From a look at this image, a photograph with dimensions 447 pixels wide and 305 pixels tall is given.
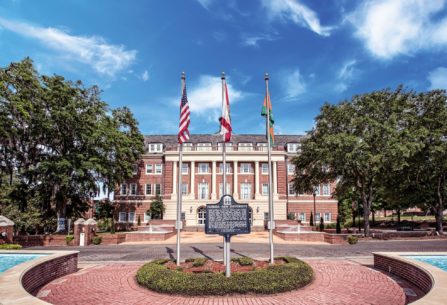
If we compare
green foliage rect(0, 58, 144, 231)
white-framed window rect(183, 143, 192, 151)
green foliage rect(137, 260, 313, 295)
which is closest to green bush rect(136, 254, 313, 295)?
green foliage rect(137, 260, 313, 295)

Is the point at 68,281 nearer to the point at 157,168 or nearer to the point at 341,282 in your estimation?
the point at 341,282

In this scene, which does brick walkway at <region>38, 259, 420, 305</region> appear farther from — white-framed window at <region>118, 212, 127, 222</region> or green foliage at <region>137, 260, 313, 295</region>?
white-framed window at <region>118, 212, 127, 222</region>

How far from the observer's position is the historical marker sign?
35.1 ft

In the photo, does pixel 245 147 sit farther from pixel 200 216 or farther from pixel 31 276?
pixel 31 276

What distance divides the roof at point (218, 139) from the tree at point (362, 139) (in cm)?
2477

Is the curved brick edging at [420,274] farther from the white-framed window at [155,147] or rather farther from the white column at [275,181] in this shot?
the white-framed window at [155,147]

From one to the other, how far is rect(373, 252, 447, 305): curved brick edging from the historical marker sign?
521 centimetres

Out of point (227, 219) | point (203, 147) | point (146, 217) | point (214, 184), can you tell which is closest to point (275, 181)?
point (214, 184)

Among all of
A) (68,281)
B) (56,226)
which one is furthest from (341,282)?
(56,226)

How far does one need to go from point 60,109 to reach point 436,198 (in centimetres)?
3834

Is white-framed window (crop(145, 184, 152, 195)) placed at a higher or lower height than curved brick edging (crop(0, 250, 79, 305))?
higher

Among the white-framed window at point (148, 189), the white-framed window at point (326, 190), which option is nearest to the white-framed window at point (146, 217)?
the white-framed window at point (148, 189)

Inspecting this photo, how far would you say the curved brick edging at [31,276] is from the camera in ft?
22.3

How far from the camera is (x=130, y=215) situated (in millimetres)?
52656
